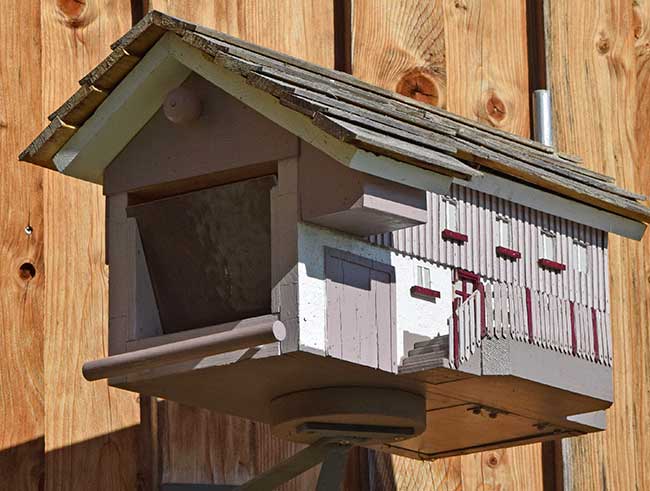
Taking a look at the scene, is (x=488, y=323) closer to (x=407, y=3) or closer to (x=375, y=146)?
(x=375, y=146)

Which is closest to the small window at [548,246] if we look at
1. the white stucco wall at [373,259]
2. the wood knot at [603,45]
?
the white stucco wall at [373,259]

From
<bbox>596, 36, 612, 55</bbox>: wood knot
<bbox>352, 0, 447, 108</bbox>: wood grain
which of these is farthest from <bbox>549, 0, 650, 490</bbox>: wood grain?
<bbox>352, 0, 447, 108</bbox>: wood grain

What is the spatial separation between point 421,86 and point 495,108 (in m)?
0.25

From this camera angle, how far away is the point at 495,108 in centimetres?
526

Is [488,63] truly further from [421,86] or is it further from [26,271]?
[26,271]

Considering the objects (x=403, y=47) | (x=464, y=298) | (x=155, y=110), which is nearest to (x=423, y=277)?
(x=464, y=298)

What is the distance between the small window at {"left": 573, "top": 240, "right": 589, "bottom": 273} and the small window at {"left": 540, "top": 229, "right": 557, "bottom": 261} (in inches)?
3.0

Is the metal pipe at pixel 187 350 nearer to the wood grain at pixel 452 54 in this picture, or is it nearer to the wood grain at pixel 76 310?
the wood grain at pixel 76 310

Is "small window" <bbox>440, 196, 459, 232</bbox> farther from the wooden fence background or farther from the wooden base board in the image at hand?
the wooden fence background

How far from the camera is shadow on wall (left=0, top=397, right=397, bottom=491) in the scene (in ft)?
14.2

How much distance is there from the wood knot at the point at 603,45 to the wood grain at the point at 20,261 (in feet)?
5.48

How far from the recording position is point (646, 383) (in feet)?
17.6

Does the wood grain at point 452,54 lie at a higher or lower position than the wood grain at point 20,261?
higher

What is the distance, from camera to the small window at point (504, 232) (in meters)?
4.29
